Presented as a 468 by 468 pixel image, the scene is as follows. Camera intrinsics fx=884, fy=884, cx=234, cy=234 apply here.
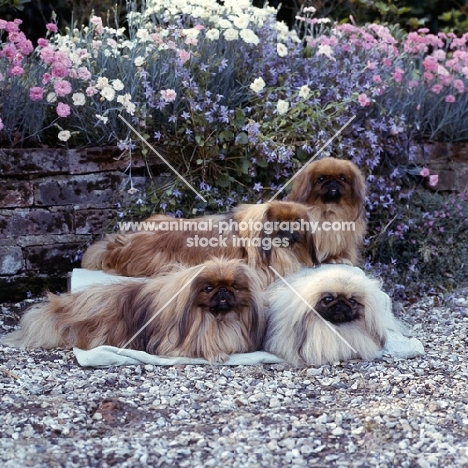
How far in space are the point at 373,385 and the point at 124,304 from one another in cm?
148

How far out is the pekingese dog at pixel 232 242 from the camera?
5.39 metres

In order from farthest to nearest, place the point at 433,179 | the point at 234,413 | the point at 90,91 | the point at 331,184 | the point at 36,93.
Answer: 1. the point at 433,179
2. the point at 90,91
3. the point at 36,93
4. the point at 331,184
5. the point at 234,413

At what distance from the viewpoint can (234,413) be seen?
4.09 metres

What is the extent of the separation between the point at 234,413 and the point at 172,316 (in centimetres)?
94

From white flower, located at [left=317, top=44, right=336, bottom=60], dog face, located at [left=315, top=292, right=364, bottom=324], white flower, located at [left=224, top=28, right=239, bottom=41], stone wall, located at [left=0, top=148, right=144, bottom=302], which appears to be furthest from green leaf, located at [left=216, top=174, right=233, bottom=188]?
dog face, located at [left=315, top=292, right=364, bottom=324]

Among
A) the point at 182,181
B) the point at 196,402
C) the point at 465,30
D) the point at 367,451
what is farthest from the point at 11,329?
the point at 465,30

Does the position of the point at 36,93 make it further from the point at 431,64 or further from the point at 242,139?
the point at 431,64

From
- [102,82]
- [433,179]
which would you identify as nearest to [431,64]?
[433,179]

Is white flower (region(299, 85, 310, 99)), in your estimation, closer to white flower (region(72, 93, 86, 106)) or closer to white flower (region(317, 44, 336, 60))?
white flower (region(317, 44, 336, 60))

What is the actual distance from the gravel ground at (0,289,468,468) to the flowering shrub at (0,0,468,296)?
1.96 m

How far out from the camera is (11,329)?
233 inches

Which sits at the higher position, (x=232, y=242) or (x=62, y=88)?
(x=62, y=88)

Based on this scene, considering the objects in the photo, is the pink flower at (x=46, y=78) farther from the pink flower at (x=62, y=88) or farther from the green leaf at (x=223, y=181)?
the green leaf at (x=223, y=181)

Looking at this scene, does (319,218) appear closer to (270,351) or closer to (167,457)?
(270,351)
